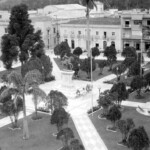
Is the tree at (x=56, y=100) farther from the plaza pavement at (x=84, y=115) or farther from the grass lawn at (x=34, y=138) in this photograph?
the plaza pavement at (x=84, y=115)

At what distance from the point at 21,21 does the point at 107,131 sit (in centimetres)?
2658

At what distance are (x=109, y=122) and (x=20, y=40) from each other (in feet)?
78.9

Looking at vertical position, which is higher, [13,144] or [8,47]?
[8,47]

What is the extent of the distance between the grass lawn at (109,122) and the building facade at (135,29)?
3045cm

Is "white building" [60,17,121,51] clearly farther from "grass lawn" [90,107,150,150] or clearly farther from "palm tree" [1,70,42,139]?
"palm tree" [1,70,42,139]

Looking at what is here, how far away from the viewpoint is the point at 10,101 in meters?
25.5

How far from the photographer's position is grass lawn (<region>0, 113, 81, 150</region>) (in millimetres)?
22527

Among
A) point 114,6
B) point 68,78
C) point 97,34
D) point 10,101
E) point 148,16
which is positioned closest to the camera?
point 10,101

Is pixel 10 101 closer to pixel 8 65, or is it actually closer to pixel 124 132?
pixel 124 132

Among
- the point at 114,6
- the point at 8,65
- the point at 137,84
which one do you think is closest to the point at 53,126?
the point at 137,84

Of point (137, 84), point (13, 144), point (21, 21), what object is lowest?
point (13, 144)

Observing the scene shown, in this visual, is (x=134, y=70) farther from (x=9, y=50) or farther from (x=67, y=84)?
(x=9, y=50)

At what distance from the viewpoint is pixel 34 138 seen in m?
24.0

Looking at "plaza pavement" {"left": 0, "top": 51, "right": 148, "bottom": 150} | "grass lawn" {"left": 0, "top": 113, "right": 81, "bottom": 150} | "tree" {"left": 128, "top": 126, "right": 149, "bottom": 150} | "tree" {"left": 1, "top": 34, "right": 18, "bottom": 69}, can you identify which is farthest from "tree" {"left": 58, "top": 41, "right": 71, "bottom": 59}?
"tree" {"left": 128, "top": 126, "right": 149, "bottom": 150}
